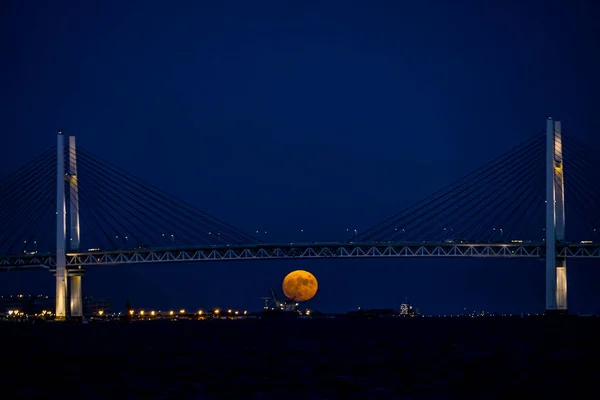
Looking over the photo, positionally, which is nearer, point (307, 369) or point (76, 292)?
point (307, 369)

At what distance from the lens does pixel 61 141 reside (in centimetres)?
11812

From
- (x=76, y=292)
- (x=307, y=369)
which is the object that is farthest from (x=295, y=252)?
(x=307, y=369)

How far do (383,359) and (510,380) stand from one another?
→ 13.9 m

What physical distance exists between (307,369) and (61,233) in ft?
219

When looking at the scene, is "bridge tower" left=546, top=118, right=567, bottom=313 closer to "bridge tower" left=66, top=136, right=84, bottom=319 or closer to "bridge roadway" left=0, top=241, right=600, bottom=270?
"bridge roadway" left=0, top=241, right=600, bottom=270

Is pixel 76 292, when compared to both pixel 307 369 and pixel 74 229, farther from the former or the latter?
pixel 307 369

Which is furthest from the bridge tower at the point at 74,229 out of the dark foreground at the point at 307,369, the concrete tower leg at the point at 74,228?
the dark foreground at the point at 307,369

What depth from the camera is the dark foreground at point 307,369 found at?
43.7 metres

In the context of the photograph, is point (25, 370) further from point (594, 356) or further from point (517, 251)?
point (517, 251)

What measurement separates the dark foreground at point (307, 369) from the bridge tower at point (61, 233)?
3403cm

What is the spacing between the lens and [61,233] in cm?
11544

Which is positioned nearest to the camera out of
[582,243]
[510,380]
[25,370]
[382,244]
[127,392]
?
[127,392]

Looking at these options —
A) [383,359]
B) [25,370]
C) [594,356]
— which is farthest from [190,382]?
[594,356]

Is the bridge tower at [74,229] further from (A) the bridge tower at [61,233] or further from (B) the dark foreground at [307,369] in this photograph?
(B) the dark foreground at [307,369]
